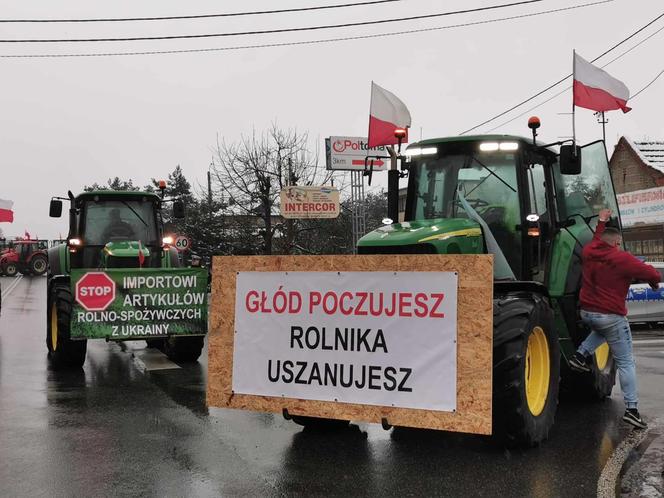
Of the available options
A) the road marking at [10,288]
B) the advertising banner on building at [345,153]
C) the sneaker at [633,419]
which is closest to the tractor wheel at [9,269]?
the road marking at [10,288]

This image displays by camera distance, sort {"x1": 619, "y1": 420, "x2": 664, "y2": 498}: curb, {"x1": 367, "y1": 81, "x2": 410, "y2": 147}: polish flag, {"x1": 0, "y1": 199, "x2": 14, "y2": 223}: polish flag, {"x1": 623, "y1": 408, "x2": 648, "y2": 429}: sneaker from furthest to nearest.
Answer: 1. {"x1": 0, "y1": 199, "x2": 14, "y2": 223}: polish flag
2. {"x1": 367, "y1": 81, "x2": 410, "y2": 147}: polish flag
3. {"x1": 623, "y1": 408, "x2": 648, "y2": 429}: sneaker
4. {"x1": 619, "y1": 420, "x2": 664, "y2": 498}: curb

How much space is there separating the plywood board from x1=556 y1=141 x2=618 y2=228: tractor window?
9.71 feet

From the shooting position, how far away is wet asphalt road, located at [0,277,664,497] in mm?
4770

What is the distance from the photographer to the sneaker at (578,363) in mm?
6578

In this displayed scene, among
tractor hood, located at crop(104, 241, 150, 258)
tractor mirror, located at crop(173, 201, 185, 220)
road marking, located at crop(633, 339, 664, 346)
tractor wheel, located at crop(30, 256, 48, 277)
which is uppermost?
tractor mirror, located at crop(173, 201, 185, 220)

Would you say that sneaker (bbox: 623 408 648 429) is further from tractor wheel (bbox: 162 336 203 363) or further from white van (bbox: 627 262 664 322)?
white van (bbox: 627 262 664 322)

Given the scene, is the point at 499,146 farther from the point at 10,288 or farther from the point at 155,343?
the point at 10,288

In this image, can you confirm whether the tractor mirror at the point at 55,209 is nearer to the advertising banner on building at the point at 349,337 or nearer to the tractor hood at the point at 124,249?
the tractor hood at the point at 124,249

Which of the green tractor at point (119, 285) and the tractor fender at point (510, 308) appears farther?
the green tractor at point (119, 285)

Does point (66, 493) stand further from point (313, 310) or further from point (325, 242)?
point (325, 242)

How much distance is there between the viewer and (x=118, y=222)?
11398mm

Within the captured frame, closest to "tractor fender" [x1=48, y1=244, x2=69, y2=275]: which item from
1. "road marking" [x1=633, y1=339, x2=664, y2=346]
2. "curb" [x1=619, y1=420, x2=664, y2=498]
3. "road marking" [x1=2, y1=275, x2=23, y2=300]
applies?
"curb" [x1=619, y1=420, x2=664, y2=498]

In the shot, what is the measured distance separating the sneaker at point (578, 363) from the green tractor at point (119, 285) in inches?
193

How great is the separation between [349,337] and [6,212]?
2384cm
